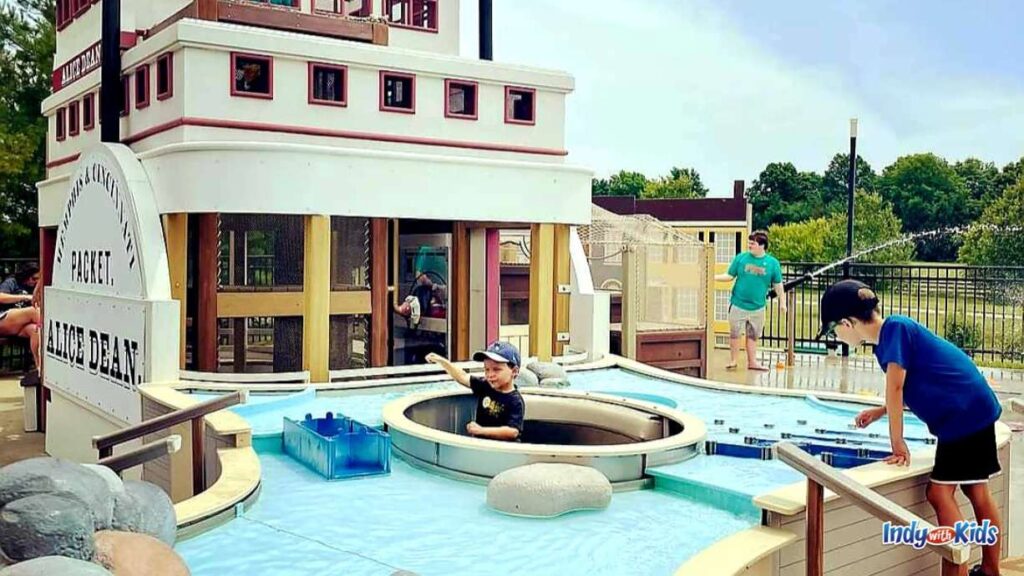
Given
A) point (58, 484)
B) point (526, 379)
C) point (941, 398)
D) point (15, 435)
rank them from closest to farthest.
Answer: point (58, 484), point (941, 398), point (526, 379), point (15, 435)

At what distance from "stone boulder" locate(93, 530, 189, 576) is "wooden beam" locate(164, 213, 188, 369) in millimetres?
7959

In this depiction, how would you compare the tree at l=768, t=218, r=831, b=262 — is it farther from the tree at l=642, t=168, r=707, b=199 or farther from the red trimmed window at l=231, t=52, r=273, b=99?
the red trimmed window at l=231, t=52, r=273, b=99

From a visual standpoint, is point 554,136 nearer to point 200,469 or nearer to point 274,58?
point 274,58

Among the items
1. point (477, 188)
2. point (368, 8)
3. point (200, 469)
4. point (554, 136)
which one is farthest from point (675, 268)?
point (200, 469)

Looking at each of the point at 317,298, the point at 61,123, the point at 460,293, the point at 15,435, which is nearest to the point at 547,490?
the point at 317,298

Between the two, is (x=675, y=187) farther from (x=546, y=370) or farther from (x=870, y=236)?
(x=546, y=370)

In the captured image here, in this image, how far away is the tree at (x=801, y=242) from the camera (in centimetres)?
5906

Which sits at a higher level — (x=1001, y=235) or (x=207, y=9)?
(x=207, y=9)

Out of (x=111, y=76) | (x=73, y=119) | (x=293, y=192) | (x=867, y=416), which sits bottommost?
(x=867, y=416)

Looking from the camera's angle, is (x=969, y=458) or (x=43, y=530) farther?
(x=969, y=458)

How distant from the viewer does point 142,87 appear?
13.1 meters

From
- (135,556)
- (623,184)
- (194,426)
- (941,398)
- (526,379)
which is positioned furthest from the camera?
(623,184)

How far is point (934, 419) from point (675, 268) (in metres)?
10.9

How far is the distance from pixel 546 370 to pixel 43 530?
8.22 metres
